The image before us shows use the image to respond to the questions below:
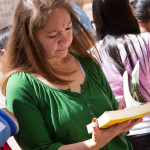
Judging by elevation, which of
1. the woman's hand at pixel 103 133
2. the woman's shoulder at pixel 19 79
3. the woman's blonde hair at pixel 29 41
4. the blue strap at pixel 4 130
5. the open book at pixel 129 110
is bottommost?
the woman's hand at pixel 103 133

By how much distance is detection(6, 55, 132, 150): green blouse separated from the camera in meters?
1.22

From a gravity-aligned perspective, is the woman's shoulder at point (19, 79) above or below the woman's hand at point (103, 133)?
above

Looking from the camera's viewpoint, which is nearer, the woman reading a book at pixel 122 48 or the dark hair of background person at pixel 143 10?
the woman reading a book at pixel 122 48

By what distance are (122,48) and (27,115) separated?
882 millimetres

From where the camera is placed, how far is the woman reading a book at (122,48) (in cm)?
182

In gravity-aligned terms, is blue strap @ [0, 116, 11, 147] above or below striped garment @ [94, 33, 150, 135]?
above

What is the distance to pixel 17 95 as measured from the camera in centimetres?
121

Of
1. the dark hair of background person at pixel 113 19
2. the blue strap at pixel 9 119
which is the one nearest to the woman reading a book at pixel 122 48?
the dark hair of background person at pixel 113 19

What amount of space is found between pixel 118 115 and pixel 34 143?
0.37 meters

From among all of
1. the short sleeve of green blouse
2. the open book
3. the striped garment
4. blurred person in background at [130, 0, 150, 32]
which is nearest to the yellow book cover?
the open book

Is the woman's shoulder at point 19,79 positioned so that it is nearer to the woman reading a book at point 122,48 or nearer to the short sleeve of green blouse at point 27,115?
the short sleeve of green blouse at point 27,115

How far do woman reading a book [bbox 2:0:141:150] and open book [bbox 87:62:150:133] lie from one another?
0.18 feet

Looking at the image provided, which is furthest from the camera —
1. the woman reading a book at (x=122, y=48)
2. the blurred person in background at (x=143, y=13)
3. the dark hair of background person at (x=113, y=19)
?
the blurred person in background at (x=143, y=13)

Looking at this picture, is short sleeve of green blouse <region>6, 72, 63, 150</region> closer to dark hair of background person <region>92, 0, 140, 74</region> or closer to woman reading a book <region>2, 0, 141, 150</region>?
woman reading a book <region>2, 0, 141, 150</region>
